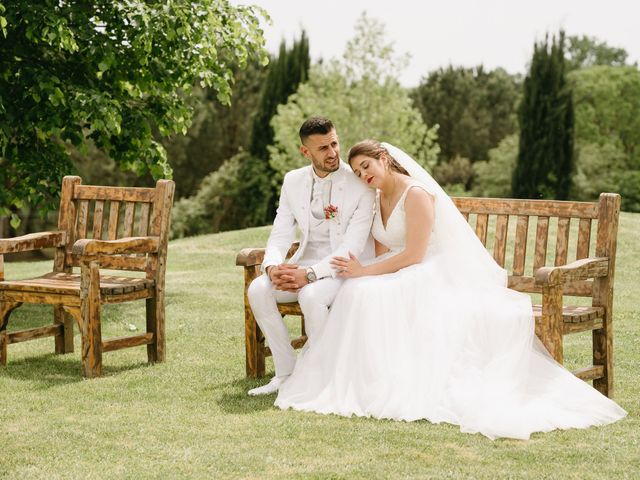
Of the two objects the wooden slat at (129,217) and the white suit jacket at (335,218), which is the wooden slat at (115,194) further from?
the white suit jacket at (335,218)

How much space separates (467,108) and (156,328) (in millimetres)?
35136

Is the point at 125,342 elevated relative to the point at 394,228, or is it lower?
lower

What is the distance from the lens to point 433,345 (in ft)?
17.4

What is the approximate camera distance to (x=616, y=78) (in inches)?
1679

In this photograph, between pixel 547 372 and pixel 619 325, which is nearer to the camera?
pixel 547 372

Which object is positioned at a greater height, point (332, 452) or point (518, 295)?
point (518, 295)

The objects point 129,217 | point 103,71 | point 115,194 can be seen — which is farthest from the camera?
point 103,71

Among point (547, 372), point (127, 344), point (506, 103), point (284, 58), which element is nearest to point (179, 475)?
point (547, 372)

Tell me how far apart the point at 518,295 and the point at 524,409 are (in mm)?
842

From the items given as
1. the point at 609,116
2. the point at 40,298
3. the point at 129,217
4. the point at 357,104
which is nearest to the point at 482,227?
the point at 129,217

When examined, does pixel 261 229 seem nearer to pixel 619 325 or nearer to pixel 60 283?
pixel 619 325

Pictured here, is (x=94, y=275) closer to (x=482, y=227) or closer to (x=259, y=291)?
(x=259, y=291)

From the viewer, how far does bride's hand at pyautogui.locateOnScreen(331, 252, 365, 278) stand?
5.81m

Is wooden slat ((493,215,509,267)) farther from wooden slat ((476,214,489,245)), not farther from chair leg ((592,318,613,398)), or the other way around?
chair leg ((592,318,613,398))
